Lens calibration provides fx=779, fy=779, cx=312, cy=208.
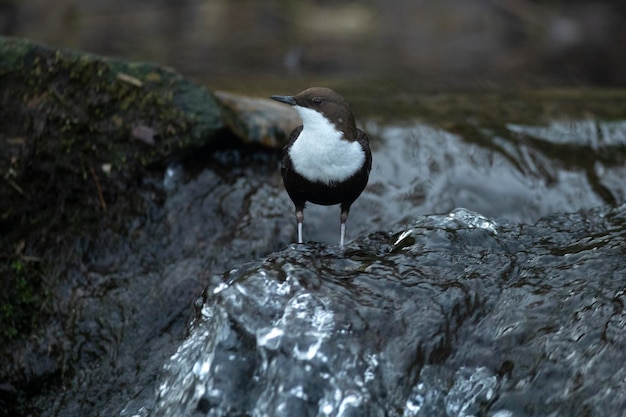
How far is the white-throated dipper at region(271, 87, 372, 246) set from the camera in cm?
367

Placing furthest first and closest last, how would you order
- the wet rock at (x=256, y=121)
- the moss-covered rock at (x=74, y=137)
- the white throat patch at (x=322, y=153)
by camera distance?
the wet rock at (x=256, y=121)
the moss-covered rock at (x=74, y=137)
the white throat patch at (x=322, y=153)

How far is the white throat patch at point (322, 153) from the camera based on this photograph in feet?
12.0

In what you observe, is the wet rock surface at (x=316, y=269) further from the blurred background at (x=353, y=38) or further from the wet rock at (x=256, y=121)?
the blurred background at (x=353, y=38)

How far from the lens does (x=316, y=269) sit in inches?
126

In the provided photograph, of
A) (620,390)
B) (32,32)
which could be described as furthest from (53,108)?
(32,32)

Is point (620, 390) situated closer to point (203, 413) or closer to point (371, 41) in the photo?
point (203, 413)

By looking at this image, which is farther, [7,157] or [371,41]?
[371,41]

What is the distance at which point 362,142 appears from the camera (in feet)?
12.6

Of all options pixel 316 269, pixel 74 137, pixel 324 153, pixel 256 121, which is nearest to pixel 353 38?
pixel 256 121

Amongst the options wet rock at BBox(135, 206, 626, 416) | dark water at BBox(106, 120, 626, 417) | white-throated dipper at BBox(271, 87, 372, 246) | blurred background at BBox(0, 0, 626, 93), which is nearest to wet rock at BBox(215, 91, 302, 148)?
white-throated dipper at BBox(271, 87, 372, 246)

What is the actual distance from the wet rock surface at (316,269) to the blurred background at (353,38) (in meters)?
2.30

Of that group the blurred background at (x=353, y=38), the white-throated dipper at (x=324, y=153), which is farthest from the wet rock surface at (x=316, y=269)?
the blurred background at (x=353, y=38)

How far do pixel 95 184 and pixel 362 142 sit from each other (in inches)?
75.3

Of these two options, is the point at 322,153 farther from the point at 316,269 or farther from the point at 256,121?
the point at 256,121
